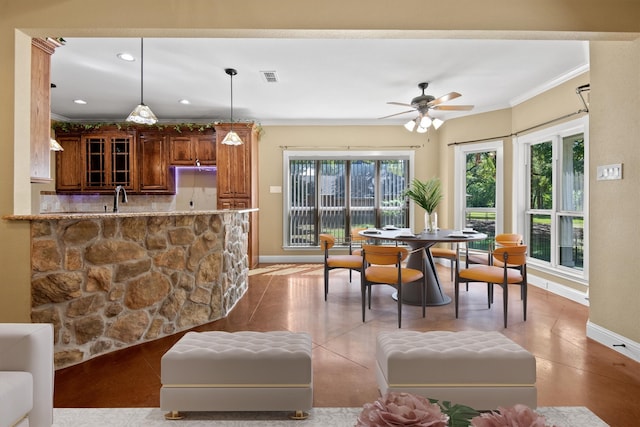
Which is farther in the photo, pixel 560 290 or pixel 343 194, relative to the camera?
pixel 343 194

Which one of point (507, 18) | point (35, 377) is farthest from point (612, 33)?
point (35, 377)

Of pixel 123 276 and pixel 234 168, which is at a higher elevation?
pixel 234 168

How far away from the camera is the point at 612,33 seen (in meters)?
2.37

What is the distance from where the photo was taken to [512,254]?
3.18 metres

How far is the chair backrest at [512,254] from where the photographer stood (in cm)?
316

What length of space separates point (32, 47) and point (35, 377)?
2.31 meters

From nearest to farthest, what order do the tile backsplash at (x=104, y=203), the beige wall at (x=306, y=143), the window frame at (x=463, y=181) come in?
the window frame at (x=463, y=181) < the tile backsplash at (x=104, y=203) < the beige wall at (x=306, y=143)

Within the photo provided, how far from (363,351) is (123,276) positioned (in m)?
1.91

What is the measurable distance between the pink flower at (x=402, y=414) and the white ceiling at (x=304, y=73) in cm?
326

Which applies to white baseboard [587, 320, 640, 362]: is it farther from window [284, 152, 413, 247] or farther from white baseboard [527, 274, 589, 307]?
window [284, 152, 413, 247]

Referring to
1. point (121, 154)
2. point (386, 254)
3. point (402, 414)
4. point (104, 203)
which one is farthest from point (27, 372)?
point (104, 203)

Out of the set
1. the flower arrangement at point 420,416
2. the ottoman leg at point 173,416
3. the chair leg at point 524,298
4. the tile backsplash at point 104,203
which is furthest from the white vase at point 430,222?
the tile backsplash at point 104,203

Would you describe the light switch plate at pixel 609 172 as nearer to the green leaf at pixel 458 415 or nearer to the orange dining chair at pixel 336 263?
the orange dining chair at pixel 336 263

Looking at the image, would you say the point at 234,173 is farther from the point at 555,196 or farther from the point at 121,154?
the point at 555,196
